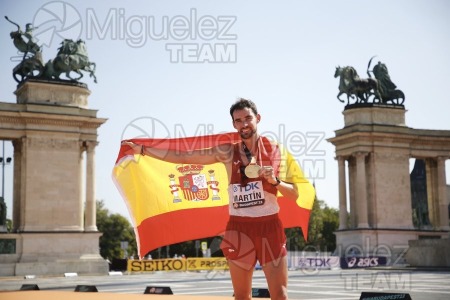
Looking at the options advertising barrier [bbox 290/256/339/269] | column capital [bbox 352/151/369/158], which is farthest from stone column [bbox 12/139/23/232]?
column capital [bbox 352/151/369/158]

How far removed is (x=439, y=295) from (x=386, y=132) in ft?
143

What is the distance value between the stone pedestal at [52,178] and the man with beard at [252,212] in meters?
39.8

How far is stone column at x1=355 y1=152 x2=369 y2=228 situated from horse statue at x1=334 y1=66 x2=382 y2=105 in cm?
623

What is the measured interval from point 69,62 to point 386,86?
Result: 31.1m

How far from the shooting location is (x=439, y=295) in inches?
658

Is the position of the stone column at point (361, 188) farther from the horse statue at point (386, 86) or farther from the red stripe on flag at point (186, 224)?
the red stripe on flag at point (186, 224)

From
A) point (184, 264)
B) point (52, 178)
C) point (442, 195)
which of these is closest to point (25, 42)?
point (52, 178)

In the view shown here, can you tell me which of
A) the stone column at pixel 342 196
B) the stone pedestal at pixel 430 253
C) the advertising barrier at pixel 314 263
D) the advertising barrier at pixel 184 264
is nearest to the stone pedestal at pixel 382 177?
the stone column at pixel 342 196

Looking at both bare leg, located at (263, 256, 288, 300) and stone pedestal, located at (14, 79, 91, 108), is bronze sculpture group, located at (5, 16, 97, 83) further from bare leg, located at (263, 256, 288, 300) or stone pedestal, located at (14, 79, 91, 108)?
bare leg, located at (263, 256, 288, 300)

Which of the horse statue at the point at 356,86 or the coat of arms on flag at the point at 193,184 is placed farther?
the horse statue at the point at 356,86

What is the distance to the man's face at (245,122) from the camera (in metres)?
5.88

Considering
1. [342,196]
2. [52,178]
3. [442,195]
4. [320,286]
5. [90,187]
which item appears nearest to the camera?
[320,286]

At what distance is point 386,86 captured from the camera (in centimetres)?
6312

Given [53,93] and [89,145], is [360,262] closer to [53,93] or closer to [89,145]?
[89,145]
